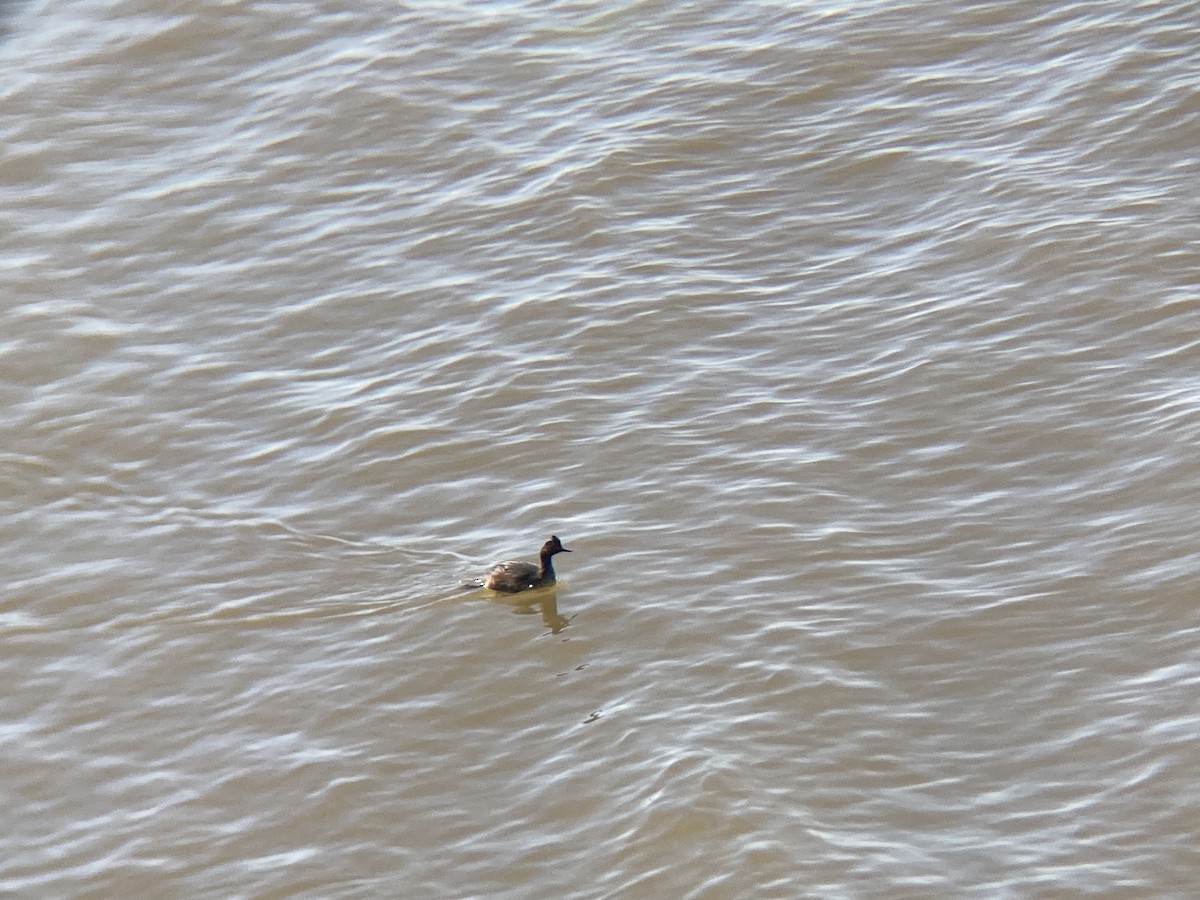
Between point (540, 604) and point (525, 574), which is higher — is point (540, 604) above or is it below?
below

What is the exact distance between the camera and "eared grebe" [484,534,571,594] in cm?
850

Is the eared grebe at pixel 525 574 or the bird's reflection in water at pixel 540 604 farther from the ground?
the eared grebe at pixel 525 574

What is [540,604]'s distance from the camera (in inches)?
333

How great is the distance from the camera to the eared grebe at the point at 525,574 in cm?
850

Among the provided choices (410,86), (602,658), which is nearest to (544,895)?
(602,658)

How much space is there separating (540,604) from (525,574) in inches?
6.6

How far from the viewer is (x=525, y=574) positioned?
8.52 metres

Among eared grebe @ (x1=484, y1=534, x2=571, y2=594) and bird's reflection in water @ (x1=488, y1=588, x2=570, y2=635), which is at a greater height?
eared grebe @ (x1=484, y1=534, x2=571, y2=594)

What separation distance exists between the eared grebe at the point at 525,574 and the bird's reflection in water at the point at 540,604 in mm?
33

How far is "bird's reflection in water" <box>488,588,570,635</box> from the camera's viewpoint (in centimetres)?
846

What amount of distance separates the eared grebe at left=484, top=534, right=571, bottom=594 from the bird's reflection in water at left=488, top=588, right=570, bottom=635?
0.11ft

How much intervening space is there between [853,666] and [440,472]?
2.88 meters

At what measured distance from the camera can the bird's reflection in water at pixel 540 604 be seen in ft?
27.8

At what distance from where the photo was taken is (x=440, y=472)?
982 cm
